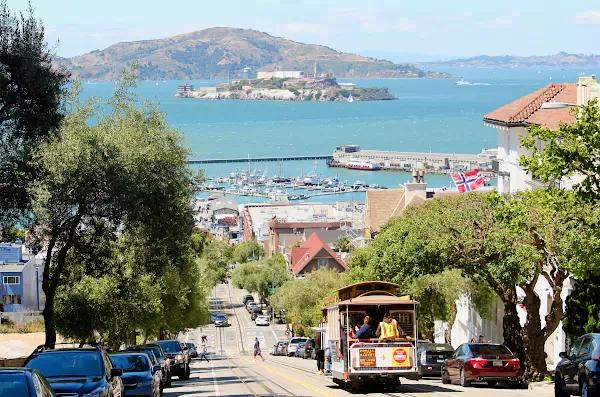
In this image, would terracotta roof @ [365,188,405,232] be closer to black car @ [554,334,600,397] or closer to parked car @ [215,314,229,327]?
parked car @ [215,314,229,327]

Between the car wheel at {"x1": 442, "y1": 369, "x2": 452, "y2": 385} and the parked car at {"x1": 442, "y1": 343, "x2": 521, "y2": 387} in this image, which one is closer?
the parked car at {"x1": 442, "y1": 343, "x2": 521, "y2": 387}

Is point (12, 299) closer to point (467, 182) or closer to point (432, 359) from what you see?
point (467, 182)

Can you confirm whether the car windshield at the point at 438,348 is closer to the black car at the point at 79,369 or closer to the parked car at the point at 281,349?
the black car at the point at 79,369

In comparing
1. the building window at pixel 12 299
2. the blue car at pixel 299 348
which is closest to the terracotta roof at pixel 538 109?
the blue car at pixel 299 348

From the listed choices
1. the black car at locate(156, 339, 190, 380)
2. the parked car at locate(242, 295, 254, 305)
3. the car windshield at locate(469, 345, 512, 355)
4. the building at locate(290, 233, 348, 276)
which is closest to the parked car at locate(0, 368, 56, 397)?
the car windshield at locate(469, 345, 512, 355)

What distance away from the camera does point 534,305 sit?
33.9m

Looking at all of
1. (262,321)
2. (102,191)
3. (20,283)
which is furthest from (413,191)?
(102,191)

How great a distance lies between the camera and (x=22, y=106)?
89.1ft

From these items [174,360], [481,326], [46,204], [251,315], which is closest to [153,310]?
[174,360]

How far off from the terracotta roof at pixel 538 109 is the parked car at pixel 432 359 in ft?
44.1

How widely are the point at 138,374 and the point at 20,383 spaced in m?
11.7

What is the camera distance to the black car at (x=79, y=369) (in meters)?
18.5

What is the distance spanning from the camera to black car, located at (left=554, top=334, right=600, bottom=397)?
21000 millimetres

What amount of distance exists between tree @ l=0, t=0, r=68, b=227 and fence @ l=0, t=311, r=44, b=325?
122ft
